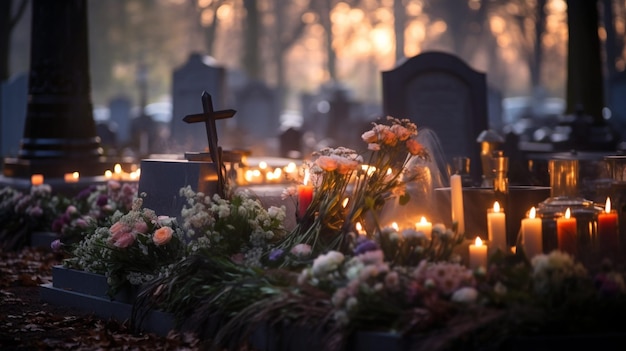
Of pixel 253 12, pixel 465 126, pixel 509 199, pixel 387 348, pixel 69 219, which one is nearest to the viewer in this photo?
pixel 387 348

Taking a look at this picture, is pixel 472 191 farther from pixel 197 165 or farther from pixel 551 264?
pixel 551 264

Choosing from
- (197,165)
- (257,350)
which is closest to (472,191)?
(197,165)

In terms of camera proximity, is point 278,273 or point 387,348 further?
point 278,273

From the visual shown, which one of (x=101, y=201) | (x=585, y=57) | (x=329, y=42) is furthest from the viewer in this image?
(x=329, y=42)

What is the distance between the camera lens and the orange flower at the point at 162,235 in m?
7.46

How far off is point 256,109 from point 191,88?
1216 centimetres

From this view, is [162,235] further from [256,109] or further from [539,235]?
[256,109]

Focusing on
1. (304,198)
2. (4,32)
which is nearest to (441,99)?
(304,198)

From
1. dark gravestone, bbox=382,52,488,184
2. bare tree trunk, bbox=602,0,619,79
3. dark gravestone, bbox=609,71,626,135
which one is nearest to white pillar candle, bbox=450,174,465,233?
dark gravestone, bbox=382,52,488,184

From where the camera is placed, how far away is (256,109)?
3238cm

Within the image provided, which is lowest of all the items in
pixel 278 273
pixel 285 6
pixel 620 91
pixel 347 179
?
pixel 278 273

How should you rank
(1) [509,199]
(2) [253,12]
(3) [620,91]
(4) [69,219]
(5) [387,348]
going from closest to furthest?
(5) [387,348] → (1) [509,199] → (4) [69,219] → (3) [620,91] → (2) [253,12]

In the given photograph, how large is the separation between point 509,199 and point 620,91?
75.1ft

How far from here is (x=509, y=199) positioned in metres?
8.42
